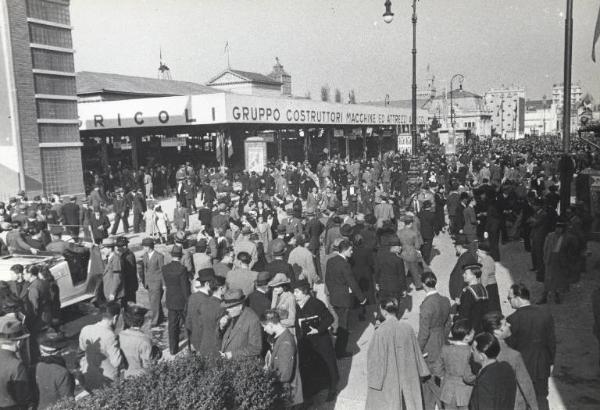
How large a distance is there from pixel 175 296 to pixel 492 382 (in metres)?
5.00

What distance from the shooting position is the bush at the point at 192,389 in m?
4.16

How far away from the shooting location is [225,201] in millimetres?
14602

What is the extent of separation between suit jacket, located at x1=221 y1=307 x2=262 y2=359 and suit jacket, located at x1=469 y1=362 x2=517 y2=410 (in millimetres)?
2332

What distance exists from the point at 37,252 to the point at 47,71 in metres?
13.5

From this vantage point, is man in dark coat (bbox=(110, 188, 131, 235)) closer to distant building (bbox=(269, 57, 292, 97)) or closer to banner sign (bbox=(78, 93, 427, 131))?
banner sign (bbox=(78, 93, 427, 131))

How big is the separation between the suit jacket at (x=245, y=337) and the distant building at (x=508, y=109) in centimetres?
13643

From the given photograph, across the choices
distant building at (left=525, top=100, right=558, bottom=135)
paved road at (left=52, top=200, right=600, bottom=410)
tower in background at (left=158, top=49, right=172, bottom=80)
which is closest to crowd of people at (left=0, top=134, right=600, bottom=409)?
paved road at (left=52, top=200, right=600, bottom=410)

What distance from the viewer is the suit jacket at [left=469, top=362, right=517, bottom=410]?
4.48m

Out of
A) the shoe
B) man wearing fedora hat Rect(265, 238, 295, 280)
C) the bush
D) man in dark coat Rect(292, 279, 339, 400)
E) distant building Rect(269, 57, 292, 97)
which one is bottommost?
the shoe

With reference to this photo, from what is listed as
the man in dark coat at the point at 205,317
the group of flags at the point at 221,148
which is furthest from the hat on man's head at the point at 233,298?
the group of flags at the point at 221,148

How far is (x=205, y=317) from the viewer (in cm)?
647

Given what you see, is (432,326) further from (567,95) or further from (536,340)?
(567,95)

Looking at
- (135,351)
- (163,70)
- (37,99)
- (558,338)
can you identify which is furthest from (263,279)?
(163,70)

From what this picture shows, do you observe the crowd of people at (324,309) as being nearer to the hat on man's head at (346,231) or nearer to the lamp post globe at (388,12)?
the hat on man's head at (346,231)
